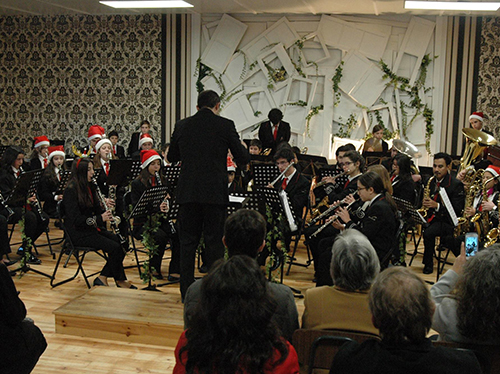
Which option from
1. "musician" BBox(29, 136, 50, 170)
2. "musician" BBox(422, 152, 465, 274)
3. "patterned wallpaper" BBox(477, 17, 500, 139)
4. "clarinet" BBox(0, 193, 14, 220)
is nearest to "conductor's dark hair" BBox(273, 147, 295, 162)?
"musician" BBox(422, 152, 465, 274)

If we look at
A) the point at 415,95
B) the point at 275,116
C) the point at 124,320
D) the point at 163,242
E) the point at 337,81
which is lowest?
the point at 124,320

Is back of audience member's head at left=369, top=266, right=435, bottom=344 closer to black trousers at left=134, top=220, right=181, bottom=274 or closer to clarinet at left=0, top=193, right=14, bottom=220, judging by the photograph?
black trousers at left=134, top=220, right=181, bottom=274

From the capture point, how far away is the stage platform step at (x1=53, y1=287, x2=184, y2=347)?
372 cm

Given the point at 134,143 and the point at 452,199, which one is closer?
the point at 452,199

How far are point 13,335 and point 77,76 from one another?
9007 millimetres

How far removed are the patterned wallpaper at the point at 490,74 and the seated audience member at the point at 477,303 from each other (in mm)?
7909

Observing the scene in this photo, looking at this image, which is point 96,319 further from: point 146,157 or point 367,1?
point 367,1

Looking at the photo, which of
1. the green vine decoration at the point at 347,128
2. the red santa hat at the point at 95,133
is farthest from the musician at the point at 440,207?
the red santa hat at the point at 95,133

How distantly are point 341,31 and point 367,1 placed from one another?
1.60 m

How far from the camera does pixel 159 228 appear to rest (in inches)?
201

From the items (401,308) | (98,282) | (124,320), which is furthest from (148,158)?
(401,308)

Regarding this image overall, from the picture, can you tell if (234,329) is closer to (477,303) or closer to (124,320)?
(477,303)

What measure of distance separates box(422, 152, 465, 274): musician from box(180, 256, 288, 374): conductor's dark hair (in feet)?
12.6

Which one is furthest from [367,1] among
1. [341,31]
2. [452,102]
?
[452,102]
